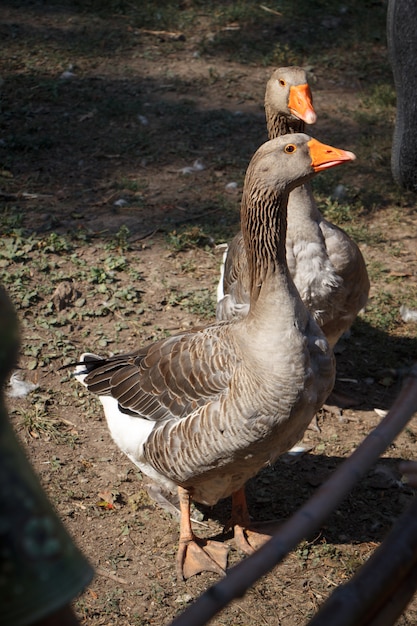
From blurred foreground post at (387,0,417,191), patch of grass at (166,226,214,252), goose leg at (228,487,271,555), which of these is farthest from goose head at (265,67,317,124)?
goose leg at (228,487,271,555)

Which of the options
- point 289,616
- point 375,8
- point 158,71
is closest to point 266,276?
point 289,616

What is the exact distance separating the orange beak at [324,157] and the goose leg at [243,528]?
4.71 ft

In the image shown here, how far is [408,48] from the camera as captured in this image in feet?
9.34

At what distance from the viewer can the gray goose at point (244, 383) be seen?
9.46 ft

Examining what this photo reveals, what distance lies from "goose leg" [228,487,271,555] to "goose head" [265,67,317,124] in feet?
5.93

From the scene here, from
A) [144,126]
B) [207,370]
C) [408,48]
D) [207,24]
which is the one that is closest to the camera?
[408,48]

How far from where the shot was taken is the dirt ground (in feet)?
10.9

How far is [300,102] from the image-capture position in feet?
12.6

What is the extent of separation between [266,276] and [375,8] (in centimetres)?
724

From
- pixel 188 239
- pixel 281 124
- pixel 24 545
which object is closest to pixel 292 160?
pixel 281 124

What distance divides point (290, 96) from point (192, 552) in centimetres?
220

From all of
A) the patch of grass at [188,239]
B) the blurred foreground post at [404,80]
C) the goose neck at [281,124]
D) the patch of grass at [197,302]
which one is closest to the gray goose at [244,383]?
the blurred foreground post at [404,80]

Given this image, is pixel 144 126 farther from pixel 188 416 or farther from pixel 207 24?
pixel 188 416

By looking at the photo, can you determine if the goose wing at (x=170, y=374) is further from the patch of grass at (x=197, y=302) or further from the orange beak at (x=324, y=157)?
the patch of grass at (x=197, y=302)
